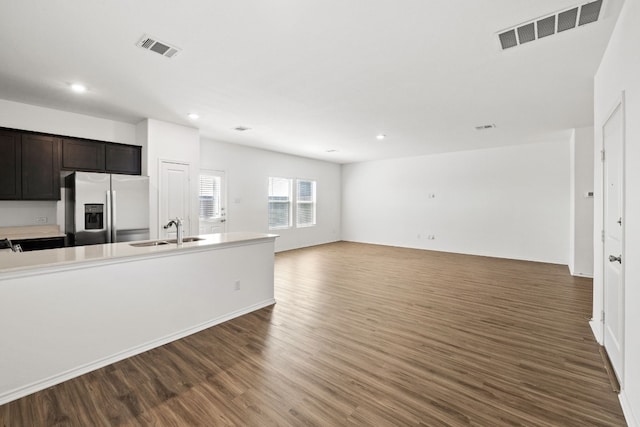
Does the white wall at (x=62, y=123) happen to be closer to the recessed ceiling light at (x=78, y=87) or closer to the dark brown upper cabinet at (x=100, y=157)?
the dark brown upper cabinet at (x=100, y=157)

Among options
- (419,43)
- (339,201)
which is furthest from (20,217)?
(339,201)

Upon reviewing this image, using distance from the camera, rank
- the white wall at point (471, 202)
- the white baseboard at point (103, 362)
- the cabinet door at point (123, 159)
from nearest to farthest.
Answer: the white baseboard at point (103, 362) → the cabinet door at point (123, 159) → the white wall at point (471, 202)

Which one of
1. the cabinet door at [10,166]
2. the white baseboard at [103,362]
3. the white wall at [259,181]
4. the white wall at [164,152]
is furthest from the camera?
the white wall at [259,181]

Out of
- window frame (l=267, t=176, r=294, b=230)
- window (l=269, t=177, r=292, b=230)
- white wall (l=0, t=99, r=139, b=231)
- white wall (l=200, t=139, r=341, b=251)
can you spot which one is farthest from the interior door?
window (l=269, t=177, r=292, b=230)

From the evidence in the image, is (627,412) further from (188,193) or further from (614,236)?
(188,193)

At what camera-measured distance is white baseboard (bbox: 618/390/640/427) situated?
1711 mm

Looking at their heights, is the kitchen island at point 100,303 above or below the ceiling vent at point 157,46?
below

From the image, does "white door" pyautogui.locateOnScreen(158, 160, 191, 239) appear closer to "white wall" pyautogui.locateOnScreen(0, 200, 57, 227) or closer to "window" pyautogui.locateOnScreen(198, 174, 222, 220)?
"window" pyautogui.locateOnScreen(198, 174, 222, 220)

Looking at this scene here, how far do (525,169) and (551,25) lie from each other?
554 cm

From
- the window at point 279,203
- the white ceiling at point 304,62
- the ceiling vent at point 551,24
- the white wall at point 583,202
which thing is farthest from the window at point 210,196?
the white wall at point 583,202

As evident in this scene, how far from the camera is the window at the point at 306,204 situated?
349 inches

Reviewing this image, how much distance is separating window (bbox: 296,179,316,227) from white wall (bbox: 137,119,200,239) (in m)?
3.71

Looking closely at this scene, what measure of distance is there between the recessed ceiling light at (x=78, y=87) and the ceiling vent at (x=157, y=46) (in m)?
1.55

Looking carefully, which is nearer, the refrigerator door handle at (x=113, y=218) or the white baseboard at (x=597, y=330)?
the white baseboard at (x=597, y=330)
